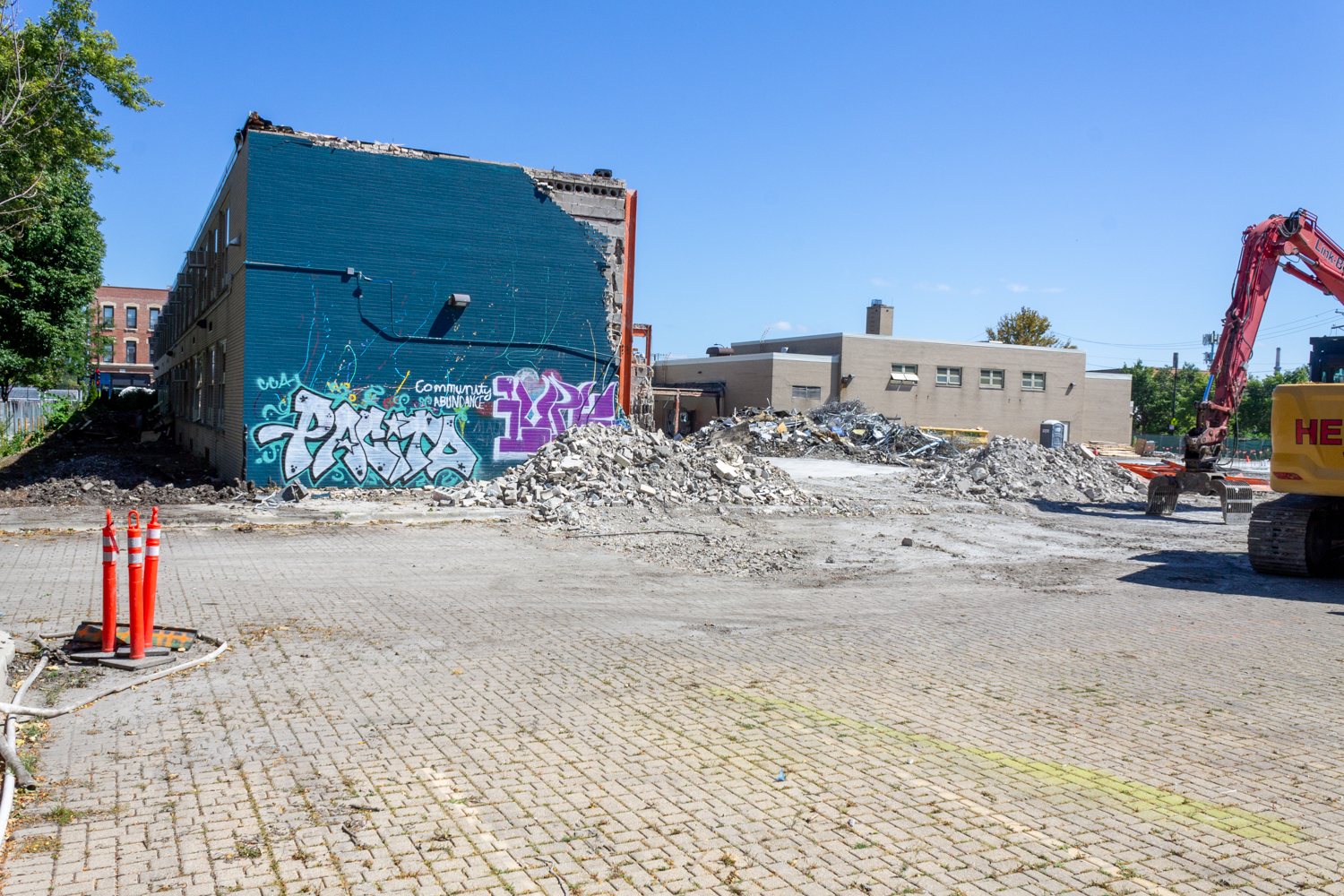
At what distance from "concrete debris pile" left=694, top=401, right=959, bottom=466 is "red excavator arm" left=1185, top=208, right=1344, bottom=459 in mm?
14182

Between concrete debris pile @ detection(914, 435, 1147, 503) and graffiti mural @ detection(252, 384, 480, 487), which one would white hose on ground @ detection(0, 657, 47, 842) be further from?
concrete debris pile @ detection(914, 435, 1147, 503)

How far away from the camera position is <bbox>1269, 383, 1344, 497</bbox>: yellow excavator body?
40.0ft

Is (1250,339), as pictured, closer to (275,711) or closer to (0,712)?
(275,711)

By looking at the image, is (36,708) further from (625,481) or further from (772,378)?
(772,378)

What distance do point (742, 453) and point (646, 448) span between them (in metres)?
2.87

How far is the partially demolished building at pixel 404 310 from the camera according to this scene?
64.5 ft

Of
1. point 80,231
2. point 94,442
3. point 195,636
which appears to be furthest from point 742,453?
point 80,231

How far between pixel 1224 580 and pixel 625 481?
1084 cm

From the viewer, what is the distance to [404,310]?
67.7 ft

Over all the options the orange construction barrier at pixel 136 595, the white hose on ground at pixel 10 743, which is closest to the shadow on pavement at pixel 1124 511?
the orange construction barrier at pixel 136 595

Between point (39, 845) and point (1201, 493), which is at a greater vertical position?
point (1201, 493)

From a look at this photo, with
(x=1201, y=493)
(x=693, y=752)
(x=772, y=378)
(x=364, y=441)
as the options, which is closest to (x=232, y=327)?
(x=364, y=441)

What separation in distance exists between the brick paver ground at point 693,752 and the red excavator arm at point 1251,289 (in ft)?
37.9

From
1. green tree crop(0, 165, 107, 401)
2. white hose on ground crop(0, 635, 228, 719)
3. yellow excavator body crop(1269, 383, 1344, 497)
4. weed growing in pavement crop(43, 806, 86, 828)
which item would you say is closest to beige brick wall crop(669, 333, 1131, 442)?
green tree crop(0, 165, 107, 401)
